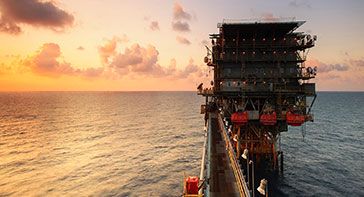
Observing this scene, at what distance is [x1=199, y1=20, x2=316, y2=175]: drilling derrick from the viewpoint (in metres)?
44.4

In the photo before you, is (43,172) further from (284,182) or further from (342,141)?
(342,141)

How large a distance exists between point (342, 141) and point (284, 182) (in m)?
43.1

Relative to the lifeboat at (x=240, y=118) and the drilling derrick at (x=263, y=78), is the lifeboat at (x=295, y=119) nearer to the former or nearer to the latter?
the drilling derrick at (x=263, y=78)

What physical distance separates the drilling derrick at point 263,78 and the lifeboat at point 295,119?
1555 mm

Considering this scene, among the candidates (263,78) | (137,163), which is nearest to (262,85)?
(263,78)

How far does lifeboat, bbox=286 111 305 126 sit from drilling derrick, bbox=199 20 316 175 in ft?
5.10

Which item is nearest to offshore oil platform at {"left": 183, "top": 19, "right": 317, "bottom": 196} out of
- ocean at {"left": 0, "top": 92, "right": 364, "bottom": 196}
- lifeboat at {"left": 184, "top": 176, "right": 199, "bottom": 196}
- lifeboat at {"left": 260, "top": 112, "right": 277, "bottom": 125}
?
lifeboat at {"left": 260, "top": 112, "right": 277, "bottom": 125}

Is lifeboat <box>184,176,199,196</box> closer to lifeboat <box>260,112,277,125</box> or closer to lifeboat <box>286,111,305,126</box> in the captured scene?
lifeboat <box>260,112,277,125</box>

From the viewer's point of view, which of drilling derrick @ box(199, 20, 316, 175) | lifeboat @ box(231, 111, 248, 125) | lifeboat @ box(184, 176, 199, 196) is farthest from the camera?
drilling derrick @ box(199, 20, 316, 175)

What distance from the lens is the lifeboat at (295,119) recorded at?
4057 centimetres

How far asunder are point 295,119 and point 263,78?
32.1 feet

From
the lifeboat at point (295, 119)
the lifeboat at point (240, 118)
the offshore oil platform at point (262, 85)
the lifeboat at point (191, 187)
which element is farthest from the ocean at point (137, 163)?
the lifeboat at point (191, 187)

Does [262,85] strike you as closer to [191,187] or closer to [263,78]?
[263,78]

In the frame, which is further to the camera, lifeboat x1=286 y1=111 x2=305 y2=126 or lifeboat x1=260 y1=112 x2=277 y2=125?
lifeboat x1=260 y1=112 x2=277 y2=125
